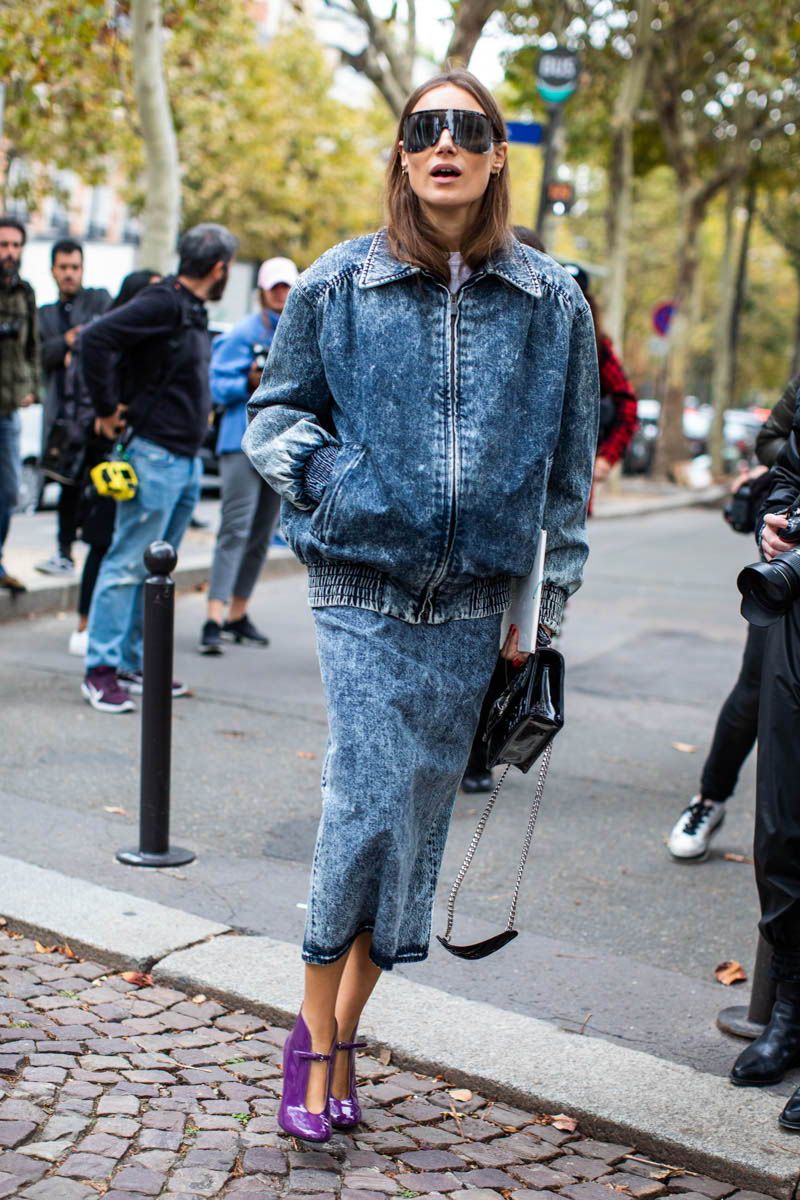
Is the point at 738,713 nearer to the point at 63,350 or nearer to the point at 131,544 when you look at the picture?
the point at 131,544

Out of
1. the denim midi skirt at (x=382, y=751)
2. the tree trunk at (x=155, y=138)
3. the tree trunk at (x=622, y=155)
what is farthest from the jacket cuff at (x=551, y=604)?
the tree trunk at (x=622, y=155)

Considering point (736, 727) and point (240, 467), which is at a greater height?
point (240, 467)

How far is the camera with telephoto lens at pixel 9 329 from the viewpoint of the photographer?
29.5 ft

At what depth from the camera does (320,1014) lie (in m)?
3.17

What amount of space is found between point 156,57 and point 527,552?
10.0 meters

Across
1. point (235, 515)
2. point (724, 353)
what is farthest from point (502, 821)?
point (724, 353)

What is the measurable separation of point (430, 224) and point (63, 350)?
788 centimetres

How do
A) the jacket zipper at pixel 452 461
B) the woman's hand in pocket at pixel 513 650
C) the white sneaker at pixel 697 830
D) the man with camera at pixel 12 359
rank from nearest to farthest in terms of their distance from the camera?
the jacket zipper at pixel 452 461, the woman's hand in pocket at pixel 513 650, the white sneaker at pixel 697 830, the man with camera at pixel 12 359

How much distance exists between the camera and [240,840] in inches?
212

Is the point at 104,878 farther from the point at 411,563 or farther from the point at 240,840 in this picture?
the point at 411,563

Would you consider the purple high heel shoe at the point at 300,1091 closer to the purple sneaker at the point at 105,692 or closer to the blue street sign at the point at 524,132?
the purple sneaker at the point at 105,692

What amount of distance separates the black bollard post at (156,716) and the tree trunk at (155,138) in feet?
26.7

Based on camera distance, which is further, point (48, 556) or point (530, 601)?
point (48, 556)

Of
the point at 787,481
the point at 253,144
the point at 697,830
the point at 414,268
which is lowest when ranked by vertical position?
the point at 697,830
